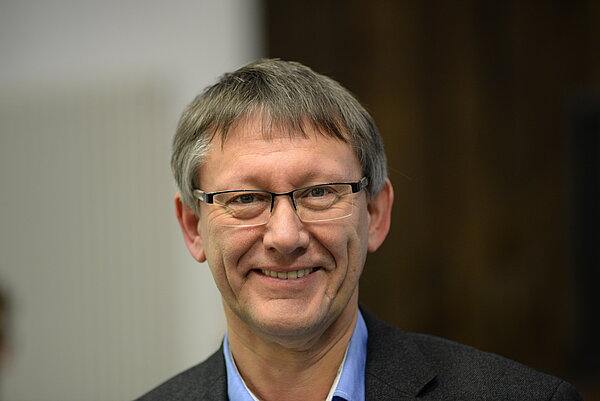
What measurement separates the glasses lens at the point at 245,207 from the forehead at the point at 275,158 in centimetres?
2

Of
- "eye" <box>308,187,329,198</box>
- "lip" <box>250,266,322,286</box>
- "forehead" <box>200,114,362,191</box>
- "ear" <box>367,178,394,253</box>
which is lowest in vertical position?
"lip" <box>250,266,322,286</box>

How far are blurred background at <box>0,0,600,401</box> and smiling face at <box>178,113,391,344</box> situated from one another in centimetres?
256

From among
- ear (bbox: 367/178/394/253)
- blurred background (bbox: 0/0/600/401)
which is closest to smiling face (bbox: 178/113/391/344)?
ear (bbox: 367/178/394/253)

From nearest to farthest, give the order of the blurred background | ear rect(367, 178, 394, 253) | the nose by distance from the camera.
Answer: the nose
ear rect(367, 178, 394, 253)
the blurred background

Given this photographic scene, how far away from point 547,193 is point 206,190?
2.87 metres

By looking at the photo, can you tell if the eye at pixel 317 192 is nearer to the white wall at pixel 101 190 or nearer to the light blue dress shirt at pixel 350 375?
the light blue dress shirt at pixel 350 375

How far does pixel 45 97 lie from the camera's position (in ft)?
14.5

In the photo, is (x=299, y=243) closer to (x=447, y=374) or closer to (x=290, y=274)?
(x=290, y=274)

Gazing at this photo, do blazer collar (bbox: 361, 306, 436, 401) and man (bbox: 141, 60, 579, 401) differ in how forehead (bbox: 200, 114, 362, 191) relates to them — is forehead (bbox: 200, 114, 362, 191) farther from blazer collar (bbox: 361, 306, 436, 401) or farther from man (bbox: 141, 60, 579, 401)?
blazer collar (bbox: 361, 306, 436, 401)

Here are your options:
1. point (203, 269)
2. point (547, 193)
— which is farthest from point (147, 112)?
point (547, 193)

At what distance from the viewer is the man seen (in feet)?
5.16

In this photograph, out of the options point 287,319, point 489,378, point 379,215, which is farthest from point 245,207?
point 489,378

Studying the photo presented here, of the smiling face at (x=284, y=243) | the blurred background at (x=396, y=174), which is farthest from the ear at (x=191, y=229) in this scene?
the blurred background at (x=396, y=174)

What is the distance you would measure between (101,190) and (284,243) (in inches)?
119
